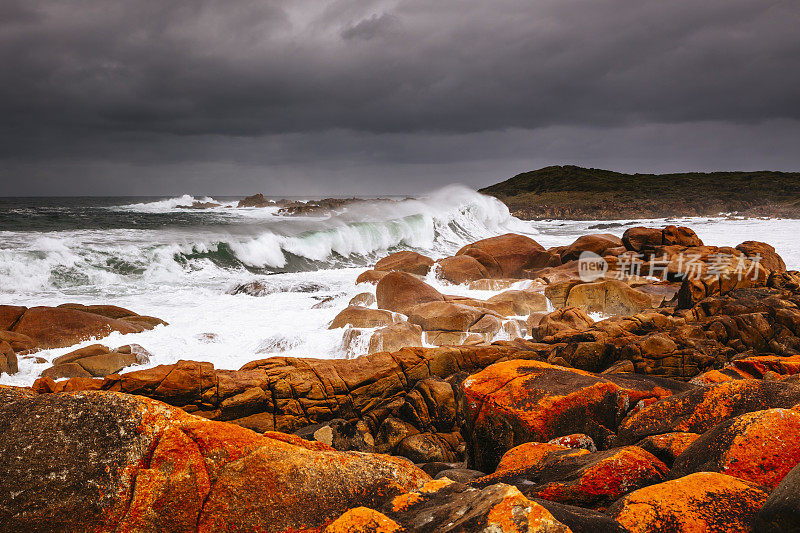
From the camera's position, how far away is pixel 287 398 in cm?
562

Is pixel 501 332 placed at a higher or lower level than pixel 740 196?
lower

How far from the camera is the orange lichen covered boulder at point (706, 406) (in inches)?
131

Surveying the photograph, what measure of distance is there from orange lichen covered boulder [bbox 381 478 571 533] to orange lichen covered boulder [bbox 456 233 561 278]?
14341 mm

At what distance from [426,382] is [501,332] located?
3.81 m

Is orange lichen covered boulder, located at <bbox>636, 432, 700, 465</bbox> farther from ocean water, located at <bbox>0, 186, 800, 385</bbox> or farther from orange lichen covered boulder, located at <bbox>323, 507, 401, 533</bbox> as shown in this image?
ocean water, located at <bbox>0, 186, 800, 385</bbox>

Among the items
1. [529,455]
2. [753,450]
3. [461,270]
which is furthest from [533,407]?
[461,270]

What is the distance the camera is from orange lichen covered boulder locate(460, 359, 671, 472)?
4.00 m

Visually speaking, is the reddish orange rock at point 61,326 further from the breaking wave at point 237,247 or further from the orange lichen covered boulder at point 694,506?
the orange lichen covered boulder at point 694,506

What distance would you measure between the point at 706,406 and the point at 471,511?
2.45 metres

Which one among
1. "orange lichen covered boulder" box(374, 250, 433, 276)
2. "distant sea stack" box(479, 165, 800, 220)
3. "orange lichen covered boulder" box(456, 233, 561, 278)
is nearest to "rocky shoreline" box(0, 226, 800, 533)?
"orange lichen covered boulder" box(374, 250, 433, 276)

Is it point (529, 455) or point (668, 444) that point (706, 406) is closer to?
point (668, 444)

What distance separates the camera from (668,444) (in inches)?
120

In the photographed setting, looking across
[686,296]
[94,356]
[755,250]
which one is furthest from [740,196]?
[94,356]

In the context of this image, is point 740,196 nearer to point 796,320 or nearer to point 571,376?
point 796,320
